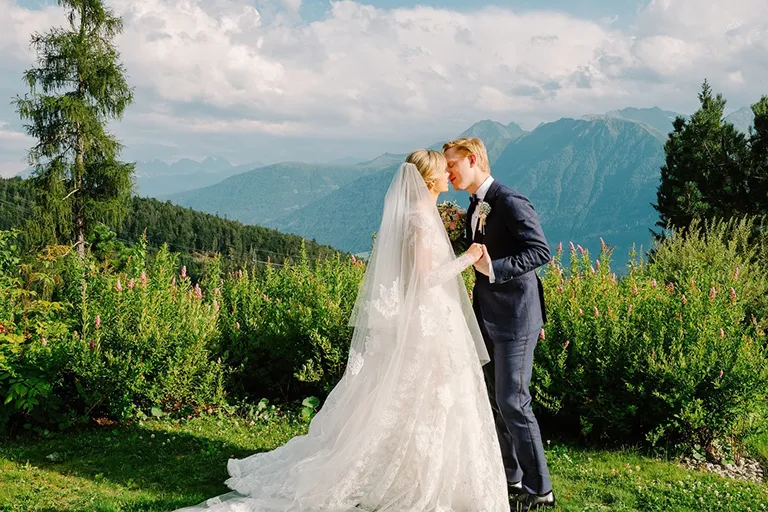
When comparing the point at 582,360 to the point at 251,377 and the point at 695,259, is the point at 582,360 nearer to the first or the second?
the point at 695,259

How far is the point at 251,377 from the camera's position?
7.76m

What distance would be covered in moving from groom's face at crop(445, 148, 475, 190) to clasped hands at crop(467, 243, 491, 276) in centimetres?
51

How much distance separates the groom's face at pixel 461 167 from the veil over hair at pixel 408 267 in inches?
9.9

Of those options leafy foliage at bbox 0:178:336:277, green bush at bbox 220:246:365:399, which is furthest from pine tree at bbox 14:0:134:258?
leafy foliage at bbox 0:178:336:277

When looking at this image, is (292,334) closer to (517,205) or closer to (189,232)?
(517,205)

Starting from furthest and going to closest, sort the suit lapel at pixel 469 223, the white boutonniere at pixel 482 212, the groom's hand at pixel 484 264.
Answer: the suit lapel at pixel 469 223
the white boutonniere at pixel 482 212
the groom's hand at pixel 484 264

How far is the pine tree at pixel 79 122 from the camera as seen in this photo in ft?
104

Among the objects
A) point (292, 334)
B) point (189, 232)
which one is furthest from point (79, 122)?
point (189, 232)

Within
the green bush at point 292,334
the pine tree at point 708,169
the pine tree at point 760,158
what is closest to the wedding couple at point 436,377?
the green bush at point 292,334

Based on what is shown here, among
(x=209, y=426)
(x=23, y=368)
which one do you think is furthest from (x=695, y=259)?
(x=23, y=368)

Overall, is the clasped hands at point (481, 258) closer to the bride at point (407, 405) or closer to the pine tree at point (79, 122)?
the bride at point (407, 405)

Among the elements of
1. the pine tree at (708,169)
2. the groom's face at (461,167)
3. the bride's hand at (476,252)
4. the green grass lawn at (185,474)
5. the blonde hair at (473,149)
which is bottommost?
the green grass lawn at (185,474)

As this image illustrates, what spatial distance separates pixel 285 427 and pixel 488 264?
11.3 feet

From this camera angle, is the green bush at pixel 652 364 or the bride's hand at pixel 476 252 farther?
the green bush at pixel 652 364
